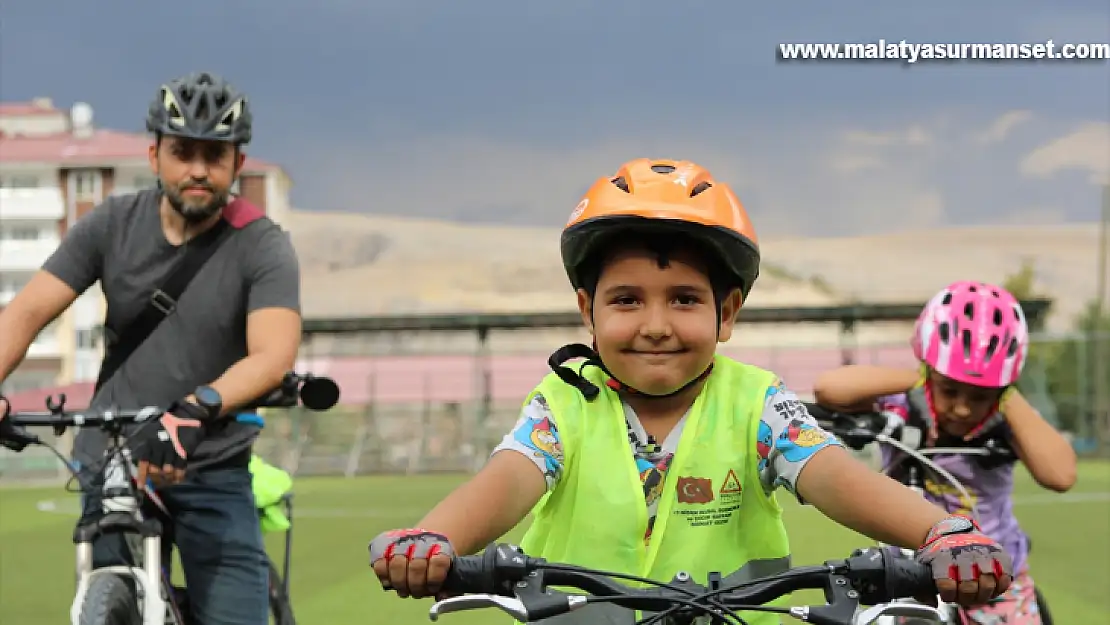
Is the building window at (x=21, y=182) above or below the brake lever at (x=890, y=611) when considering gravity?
below

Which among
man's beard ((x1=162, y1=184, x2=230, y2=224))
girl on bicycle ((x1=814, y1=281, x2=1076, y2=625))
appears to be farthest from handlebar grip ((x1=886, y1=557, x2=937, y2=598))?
man's beard ((x1=162, y1=184, x2=230, y2=224))

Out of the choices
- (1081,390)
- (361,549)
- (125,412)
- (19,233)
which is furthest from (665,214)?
(19,233)

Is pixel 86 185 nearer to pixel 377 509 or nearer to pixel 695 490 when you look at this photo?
pixel 377 509

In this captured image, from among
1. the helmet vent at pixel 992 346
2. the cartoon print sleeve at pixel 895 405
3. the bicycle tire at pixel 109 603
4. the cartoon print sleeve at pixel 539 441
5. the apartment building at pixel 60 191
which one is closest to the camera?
the cartoon print sleeve at pixel 539 441

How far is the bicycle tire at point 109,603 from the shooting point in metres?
5.46

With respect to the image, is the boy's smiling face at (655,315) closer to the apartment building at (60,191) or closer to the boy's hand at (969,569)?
the boy's hand at (969,569)

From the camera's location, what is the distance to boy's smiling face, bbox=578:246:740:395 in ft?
12.2

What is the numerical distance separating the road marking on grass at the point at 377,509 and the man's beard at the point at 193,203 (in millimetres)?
14995

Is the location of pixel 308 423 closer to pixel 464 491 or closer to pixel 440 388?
pixel 440 388

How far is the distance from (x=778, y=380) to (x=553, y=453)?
27.1 inches

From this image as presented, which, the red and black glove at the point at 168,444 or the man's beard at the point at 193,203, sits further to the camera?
the man's beard at the point at 193,203

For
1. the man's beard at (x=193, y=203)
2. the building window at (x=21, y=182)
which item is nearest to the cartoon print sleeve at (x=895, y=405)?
the man's beard at (x=193, y=203)

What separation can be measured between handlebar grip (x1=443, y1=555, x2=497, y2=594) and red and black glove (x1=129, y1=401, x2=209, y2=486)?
110 inches

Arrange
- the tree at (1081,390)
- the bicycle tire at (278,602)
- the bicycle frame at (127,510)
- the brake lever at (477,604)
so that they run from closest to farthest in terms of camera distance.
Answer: the brake lever at (477,604)
the bicycle frame at (127,510)
the bicycle tire at (278,602)
the tree at (1081,390)
